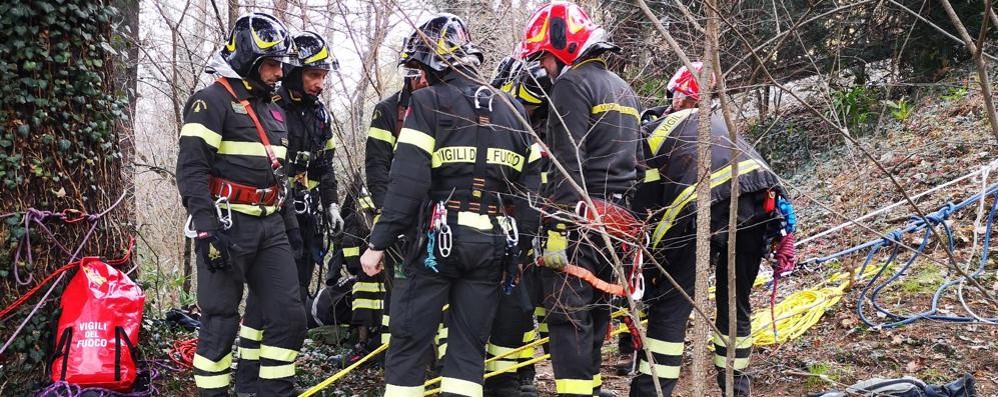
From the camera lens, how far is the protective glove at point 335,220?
551cm

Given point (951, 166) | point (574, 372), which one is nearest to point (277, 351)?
point (574, 372)

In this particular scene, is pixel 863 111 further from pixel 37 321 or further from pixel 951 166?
pixel 37 321

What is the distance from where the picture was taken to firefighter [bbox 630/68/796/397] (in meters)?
4.23

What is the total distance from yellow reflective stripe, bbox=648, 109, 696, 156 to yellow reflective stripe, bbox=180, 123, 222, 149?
2553 mm

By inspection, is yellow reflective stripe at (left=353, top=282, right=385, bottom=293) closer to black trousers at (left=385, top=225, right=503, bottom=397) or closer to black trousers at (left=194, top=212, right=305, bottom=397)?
black trousers at (left=194, top=212, right=305, bottom=397)

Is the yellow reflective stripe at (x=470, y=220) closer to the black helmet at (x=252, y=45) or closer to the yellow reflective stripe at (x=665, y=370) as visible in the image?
the yellow reflective stripe at (x=665, y=370)

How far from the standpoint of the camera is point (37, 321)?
421cm

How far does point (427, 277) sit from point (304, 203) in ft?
6.41

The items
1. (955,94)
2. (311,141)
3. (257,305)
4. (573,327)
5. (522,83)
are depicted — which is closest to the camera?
(573,327)

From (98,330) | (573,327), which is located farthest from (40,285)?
(573,327)

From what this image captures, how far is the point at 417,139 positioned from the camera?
3596mm

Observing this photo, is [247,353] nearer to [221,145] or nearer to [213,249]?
[213,249]

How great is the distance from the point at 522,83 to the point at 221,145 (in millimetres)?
1908

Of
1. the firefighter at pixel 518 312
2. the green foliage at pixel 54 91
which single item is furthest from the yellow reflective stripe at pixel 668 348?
the green foliage at pixel 54 91
